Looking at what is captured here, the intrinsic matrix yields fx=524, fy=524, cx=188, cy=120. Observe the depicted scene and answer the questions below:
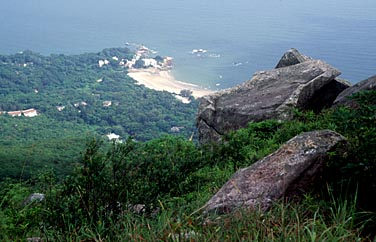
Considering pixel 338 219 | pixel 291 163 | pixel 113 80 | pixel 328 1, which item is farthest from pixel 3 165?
pixel 328 1

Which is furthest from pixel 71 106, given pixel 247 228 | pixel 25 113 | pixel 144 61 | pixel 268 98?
pixel 247 228

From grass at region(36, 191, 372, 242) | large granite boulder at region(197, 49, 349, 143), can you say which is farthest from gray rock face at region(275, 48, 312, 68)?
grass at region(36, 191, 372, 242)

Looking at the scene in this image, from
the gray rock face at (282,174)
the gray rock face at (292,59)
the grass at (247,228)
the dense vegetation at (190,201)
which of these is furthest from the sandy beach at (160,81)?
the grass at (247,228)

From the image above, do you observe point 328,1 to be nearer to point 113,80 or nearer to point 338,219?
point 113,80

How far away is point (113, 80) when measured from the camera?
143 ft

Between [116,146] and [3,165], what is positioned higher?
[116,146]

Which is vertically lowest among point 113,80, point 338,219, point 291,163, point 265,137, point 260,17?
point 113,80

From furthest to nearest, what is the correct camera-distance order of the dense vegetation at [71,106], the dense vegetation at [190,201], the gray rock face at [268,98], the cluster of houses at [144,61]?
1. the cluster of houses at [144,61]
2. the dense vegetation at [71,106]
3. the gray rock face at [268,98]
4. the dense vegetation at [190,201]

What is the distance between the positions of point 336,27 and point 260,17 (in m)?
15.5

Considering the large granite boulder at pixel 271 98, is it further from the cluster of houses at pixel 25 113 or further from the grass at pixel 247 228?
the cluster of houses at pixel 25 113

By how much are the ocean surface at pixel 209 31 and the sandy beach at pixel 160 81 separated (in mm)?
842

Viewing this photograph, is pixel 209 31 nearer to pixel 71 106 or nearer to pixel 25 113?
pixel 71 106

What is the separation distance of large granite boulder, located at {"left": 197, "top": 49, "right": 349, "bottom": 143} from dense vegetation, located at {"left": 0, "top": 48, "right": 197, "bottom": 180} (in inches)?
310

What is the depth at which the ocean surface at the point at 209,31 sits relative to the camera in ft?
123
